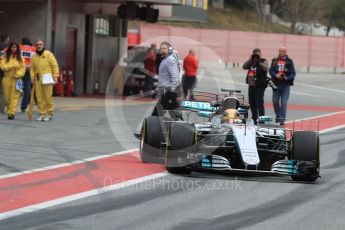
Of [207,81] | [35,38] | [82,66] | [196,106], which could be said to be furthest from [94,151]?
[207,81]

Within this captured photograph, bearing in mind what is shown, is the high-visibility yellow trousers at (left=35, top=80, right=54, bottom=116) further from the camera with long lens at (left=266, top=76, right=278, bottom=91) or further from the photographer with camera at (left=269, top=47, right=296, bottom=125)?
the photographer with camera at (left=269, top=47, right=296, bottom=125)

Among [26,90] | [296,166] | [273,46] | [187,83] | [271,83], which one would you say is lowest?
[187,83]

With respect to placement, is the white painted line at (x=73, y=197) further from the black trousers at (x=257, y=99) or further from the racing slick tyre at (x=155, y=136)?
the black trousers at (x=257, y=99)

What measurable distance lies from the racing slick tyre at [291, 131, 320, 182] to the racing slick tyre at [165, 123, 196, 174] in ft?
4.33

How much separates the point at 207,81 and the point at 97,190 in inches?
1272

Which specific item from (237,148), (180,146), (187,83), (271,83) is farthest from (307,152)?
(187,83)

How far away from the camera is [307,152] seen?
1063cm

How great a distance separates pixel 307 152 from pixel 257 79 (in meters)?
8.00

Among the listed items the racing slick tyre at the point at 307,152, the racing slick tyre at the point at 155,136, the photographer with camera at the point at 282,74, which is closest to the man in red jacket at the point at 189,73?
the photographer with camera at the point at 282,74

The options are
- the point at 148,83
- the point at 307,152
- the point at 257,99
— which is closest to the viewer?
the point at 307,152

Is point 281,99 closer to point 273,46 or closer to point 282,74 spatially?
point 282,74

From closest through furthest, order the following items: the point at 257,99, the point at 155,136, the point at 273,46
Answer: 1. the point at 155,136
2. the point at 257,99
3. the point at 273,46

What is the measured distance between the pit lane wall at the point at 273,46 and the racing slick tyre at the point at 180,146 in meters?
43.6

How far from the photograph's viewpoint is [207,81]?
1649 inches
